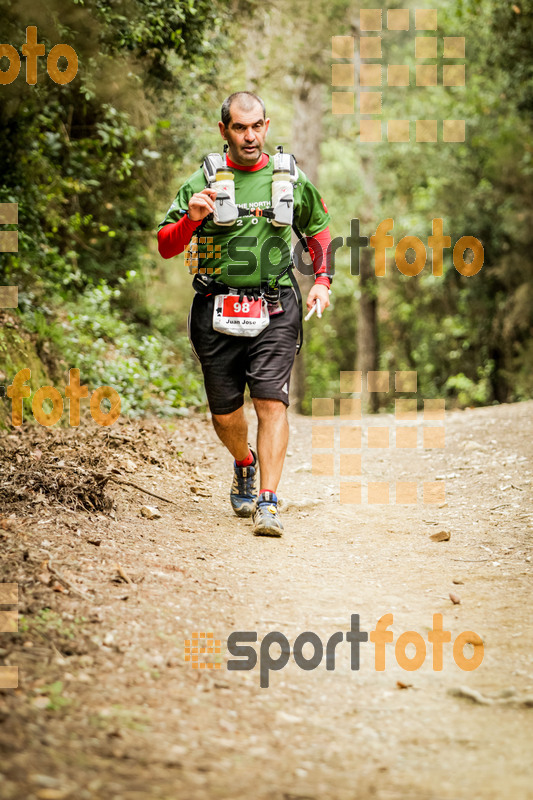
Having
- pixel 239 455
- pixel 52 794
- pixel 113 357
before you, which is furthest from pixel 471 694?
pixel 113 357

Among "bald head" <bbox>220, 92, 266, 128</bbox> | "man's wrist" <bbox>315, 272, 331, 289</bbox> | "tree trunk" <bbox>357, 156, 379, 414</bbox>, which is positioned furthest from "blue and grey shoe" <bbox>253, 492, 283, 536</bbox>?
"tree trunk" <bbox>357, 156, 379, 414</bbox>

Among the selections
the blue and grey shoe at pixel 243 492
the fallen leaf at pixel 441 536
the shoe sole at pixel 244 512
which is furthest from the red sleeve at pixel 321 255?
the fallen leaf at pixel 441 536

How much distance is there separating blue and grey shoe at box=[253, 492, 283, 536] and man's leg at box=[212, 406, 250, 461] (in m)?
0.53

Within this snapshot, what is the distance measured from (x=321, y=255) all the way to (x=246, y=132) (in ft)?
2.93

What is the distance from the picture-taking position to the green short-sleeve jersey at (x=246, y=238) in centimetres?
466

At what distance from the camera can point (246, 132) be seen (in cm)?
459

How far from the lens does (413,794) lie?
2072 mm

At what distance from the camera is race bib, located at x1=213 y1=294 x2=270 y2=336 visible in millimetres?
4680

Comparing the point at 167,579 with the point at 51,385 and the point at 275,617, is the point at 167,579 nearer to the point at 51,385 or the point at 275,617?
the point at 275,617

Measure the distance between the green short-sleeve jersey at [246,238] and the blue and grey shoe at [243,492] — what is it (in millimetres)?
1271

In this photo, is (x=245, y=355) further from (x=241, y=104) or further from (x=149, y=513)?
(x=241, y=104)

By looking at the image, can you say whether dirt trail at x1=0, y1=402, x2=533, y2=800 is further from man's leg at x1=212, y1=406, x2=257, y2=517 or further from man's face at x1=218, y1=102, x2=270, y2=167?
man's face at x1=218, y1=102, x2=270, y2=167

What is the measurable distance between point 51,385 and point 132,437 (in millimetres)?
1147

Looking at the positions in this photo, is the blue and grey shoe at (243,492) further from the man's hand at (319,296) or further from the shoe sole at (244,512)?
the man's hand at (319,296)
